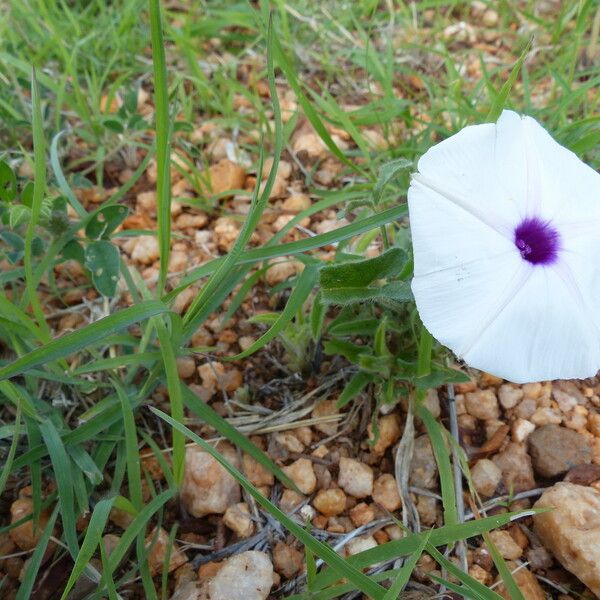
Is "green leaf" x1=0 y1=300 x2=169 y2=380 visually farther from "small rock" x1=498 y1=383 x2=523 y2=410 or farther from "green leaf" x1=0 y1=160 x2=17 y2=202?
"small rock" x1=498 y1=383 x2=523 y2=410

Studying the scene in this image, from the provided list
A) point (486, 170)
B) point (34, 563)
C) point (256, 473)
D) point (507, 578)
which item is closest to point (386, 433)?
point (256, 473)

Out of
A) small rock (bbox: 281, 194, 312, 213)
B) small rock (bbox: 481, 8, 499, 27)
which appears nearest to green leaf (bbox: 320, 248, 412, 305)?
small rock (bbox: 281, 194, 312, 213)

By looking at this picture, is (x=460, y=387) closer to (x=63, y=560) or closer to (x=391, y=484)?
(x=391, y=484)

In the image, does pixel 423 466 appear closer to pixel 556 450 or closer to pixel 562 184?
pixel 556 450

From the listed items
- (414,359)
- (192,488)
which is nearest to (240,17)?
(414,359)

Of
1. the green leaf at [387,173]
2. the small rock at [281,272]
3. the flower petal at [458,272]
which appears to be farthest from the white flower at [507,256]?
the small rock at [281,272]

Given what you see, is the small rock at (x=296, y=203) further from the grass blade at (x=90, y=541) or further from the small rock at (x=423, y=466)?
the grass blade at (x=90, y=541)
